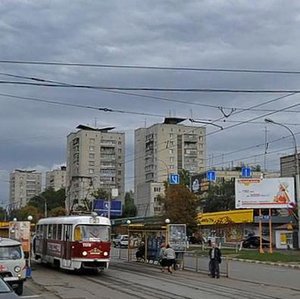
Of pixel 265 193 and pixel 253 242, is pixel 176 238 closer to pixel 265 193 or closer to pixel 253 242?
pixel 265 193

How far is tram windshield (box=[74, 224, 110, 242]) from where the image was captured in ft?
109

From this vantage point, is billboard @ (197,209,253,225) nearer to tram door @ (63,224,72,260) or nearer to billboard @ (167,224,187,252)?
billboard @ (167,224,187,252)

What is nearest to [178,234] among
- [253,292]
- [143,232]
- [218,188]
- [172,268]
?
[172,268]

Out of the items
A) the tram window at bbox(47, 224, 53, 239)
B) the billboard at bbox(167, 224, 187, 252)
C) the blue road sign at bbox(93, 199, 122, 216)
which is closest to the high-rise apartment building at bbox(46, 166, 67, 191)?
the blue road sign at bbox(93, 199, 122, 216)

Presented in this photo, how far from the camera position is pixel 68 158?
9394 cm

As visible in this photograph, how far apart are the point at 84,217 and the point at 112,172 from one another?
62533mm

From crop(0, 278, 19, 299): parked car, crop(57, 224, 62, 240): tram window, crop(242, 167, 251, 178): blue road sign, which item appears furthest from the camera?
crop(242, 167, 251, 178): blue road sign

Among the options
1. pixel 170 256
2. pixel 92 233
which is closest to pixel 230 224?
pixel 170 256

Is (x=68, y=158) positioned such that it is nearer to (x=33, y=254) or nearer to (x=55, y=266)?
(x=33, y=254)

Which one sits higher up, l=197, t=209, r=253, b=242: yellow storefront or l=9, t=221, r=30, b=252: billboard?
l=197, t=209, r=253, b=242: yellow storefront

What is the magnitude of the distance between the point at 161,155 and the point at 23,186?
197ft

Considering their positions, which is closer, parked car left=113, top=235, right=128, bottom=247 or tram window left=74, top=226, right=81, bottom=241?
tram window left=74, top=226, right=81, bottom=241

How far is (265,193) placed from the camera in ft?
217

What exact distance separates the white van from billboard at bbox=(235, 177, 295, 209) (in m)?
45.7
